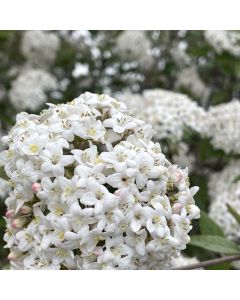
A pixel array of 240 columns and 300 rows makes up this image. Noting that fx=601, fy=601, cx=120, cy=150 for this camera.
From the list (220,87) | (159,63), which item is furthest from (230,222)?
(159,63)

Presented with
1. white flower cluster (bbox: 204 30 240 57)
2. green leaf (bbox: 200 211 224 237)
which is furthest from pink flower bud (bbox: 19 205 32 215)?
white flower cluster (bbox: 204 30 240 57)

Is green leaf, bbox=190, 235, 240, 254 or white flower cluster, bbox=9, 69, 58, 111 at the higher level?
white flower cluster, bbox=9, 69, 58, 111

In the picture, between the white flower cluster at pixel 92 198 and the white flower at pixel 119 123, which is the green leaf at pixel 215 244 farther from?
the white flower at pixel 119 123

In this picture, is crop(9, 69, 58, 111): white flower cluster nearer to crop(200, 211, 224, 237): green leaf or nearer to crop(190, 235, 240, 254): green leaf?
crop(200, 211, 224, 237): green leaf

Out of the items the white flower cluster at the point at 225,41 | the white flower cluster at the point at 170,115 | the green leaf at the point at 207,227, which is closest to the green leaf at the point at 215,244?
the green leaf at the point at 207,227

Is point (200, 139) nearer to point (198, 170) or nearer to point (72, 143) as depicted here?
point (198, 170)

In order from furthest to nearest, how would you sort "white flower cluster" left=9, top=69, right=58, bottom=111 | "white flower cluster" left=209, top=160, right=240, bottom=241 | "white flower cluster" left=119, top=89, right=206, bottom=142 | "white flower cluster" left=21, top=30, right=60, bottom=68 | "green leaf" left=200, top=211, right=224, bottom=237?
"white flower cluster" left=21, top=30, right=60, bottom=68, "white flower cluster" left=9, top=69, right=58, bottom=111, "white flower cluster" left=119, top=89, right=206, bottom=142, "white flower cluster" left=209, top=160, right=240, bottom=241, "green leaf" left=200, top=211, right=224, bottom=237
